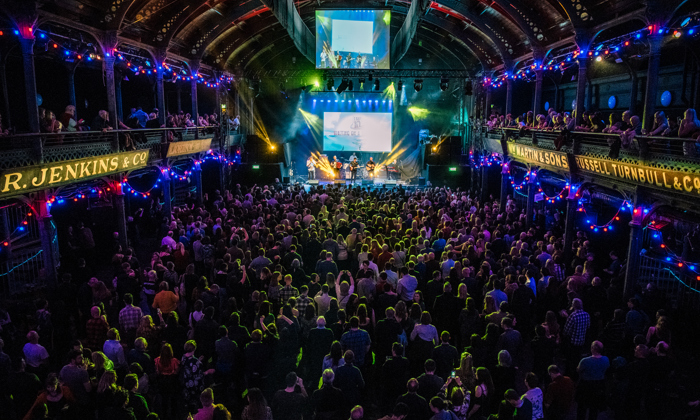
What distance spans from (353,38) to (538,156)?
13210 mm

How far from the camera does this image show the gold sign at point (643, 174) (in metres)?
8.30

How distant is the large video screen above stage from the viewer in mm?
33062

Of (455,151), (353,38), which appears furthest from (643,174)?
(455,151)

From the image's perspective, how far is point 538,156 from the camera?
15.1 m

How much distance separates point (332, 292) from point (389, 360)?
3.10 m

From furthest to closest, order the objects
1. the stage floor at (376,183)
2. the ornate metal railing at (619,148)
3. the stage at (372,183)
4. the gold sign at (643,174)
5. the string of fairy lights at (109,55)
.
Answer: the stage floor at (376,183) < the stage at (372,183) < the string of fairy lights at (109,55) < the ornate metal railing at (619,148) < the gold sign at (643,174)

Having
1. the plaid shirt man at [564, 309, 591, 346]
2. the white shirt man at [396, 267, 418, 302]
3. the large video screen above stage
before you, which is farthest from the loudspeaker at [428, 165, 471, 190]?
the plaid shirt man at [564, 309, 591, 346]

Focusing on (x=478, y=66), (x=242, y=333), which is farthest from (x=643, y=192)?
(x=478, y=66)

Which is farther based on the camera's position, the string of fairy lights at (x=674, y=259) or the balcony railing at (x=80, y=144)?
the string of fairy lights at (x=674, y=259)

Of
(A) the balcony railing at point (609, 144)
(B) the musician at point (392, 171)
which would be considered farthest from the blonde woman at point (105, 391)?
(B) the musician at point (392, 171)

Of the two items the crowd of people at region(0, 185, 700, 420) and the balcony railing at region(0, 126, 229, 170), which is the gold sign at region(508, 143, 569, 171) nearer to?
the crowd of people at region(0, 185, 700, 420)

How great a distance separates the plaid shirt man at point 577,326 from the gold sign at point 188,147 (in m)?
14.2

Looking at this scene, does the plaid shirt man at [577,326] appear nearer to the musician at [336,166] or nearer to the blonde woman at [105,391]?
the blonde woman at [105,391]

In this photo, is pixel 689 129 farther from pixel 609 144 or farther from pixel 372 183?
pixel 372 183
